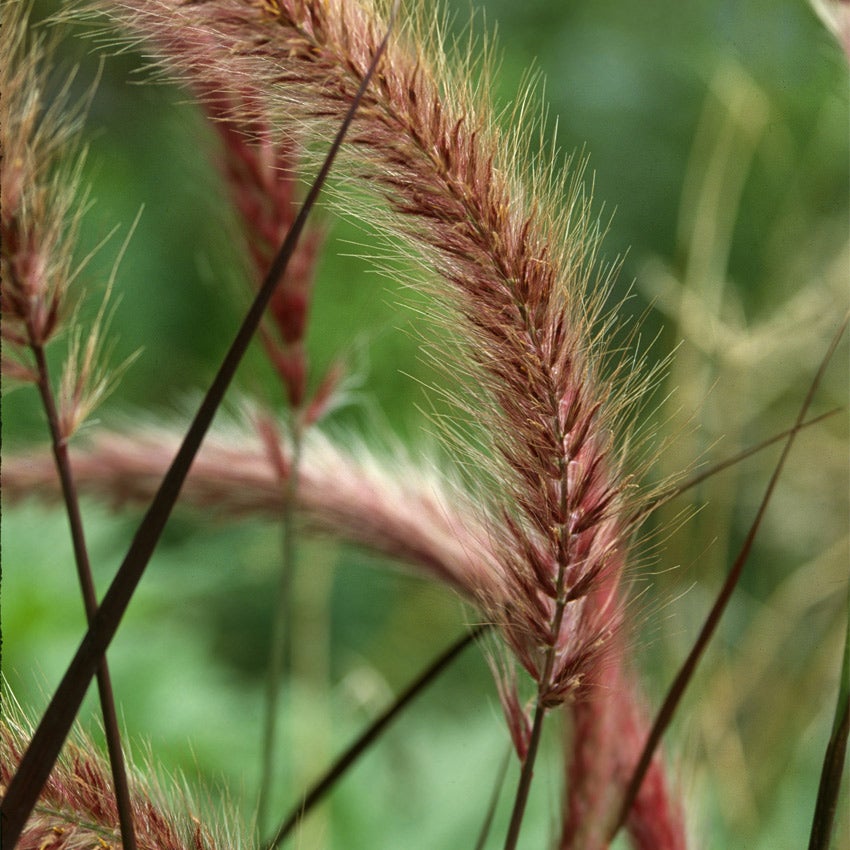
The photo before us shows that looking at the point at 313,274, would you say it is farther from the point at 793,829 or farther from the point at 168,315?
the point at 168,315

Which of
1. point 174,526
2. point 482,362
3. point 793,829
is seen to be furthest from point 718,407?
point 174,526

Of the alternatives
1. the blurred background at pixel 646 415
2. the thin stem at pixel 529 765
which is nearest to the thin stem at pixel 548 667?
the thin stem at pixel 529 765

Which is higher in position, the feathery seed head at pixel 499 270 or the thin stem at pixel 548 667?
the feathery seed head at pixel 499 270

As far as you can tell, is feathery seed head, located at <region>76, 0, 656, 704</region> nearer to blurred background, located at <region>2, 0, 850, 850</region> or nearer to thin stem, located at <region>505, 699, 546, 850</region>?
thin stem, located at <region>505, 699, 546, 850</region>

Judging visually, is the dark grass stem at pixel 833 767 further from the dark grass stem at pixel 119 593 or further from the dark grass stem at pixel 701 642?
the dark grass stem at pixel 119 593

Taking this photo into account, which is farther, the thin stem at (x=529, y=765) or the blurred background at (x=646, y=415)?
the blurred background at (x=646, y=415)

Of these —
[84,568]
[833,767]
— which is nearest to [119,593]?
[84,568]
